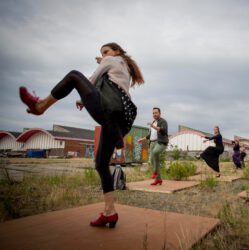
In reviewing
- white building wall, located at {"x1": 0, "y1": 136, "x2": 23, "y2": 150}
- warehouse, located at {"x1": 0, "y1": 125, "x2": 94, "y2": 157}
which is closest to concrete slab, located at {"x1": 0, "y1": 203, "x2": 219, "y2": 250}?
warehouse, located at {"x1": 0, "y1": 125, "x2": 94, "y2": 157}

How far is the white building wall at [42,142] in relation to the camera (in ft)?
129

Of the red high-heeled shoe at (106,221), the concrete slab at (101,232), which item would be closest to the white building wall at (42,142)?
the concrete slab at (101,232)

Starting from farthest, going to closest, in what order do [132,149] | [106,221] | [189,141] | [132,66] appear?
1. [189,141]
2. [132,149]
3. [132,66]
4. [106,221]

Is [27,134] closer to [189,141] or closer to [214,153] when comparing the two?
[189,141]

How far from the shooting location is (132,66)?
8.14 feet

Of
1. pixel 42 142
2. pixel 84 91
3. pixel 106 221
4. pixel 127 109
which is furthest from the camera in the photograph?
pixel 42 142

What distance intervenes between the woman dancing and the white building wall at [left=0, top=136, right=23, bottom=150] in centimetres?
4762

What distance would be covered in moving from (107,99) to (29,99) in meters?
0.60

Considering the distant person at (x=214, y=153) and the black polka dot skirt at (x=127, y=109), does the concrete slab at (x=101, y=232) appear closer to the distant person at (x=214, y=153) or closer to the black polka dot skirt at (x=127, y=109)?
the black polka dot skirt at (x=127, y=109)

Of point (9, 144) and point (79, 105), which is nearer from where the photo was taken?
point (79, 105)

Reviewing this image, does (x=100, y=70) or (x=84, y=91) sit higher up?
(x=100, y=70)

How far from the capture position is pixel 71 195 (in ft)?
13.5

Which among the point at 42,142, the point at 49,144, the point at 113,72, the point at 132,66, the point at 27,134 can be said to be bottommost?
the point at 113,72

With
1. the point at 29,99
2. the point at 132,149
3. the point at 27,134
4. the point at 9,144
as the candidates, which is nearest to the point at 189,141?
the point at 27,134
